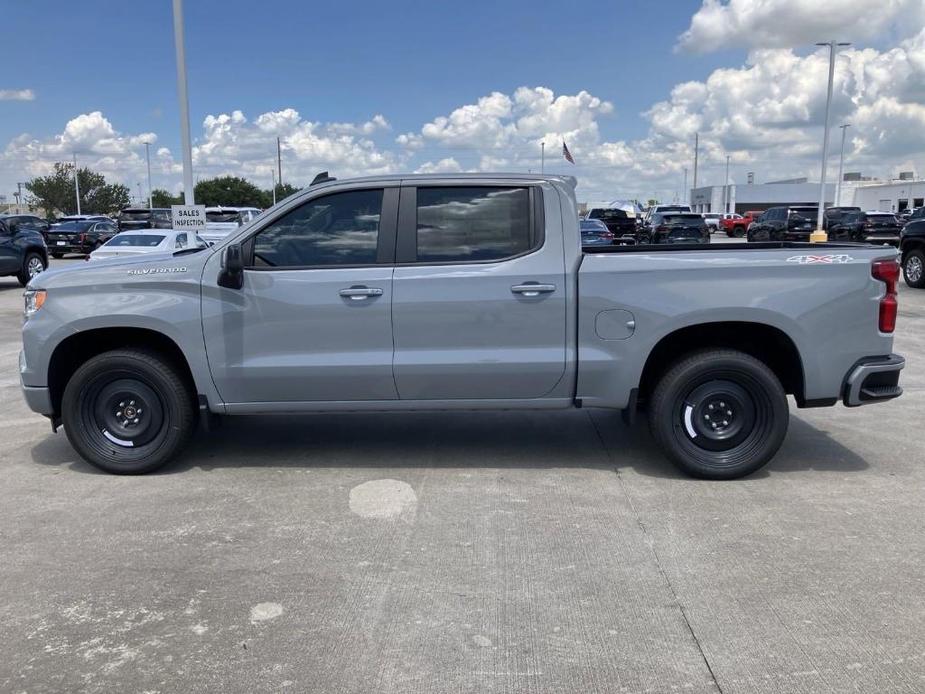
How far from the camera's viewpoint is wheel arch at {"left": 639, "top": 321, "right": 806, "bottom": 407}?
539cm

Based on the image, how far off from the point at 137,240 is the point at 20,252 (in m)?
2.62

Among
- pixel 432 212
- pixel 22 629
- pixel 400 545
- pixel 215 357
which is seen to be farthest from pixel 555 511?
pixel 22 629

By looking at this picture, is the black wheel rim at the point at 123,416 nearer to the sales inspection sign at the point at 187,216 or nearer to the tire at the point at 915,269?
the sales inspection sign at the point at 187,216

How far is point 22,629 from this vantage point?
11.8 ft

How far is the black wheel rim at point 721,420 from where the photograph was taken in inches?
213

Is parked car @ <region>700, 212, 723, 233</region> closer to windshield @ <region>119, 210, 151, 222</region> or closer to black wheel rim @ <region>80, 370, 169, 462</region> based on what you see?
windshield @ <region>119, 210, 151, 222</region>

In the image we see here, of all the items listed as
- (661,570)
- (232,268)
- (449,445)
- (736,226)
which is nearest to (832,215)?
(736,226)

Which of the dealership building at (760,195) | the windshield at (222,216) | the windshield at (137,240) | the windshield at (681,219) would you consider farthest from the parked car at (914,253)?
the dealership building at (760,195)

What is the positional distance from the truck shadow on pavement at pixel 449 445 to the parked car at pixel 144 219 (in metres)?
29.4

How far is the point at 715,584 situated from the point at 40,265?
2026 centimetres

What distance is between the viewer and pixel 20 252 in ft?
63.6

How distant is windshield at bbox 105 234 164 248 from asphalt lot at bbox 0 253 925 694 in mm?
14228

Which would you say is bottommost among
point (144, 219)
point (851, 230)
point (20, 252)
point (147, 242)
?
point (20, 252)

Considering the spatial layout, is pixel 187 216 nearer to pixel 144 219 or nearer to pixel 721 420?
pixel 721 420
